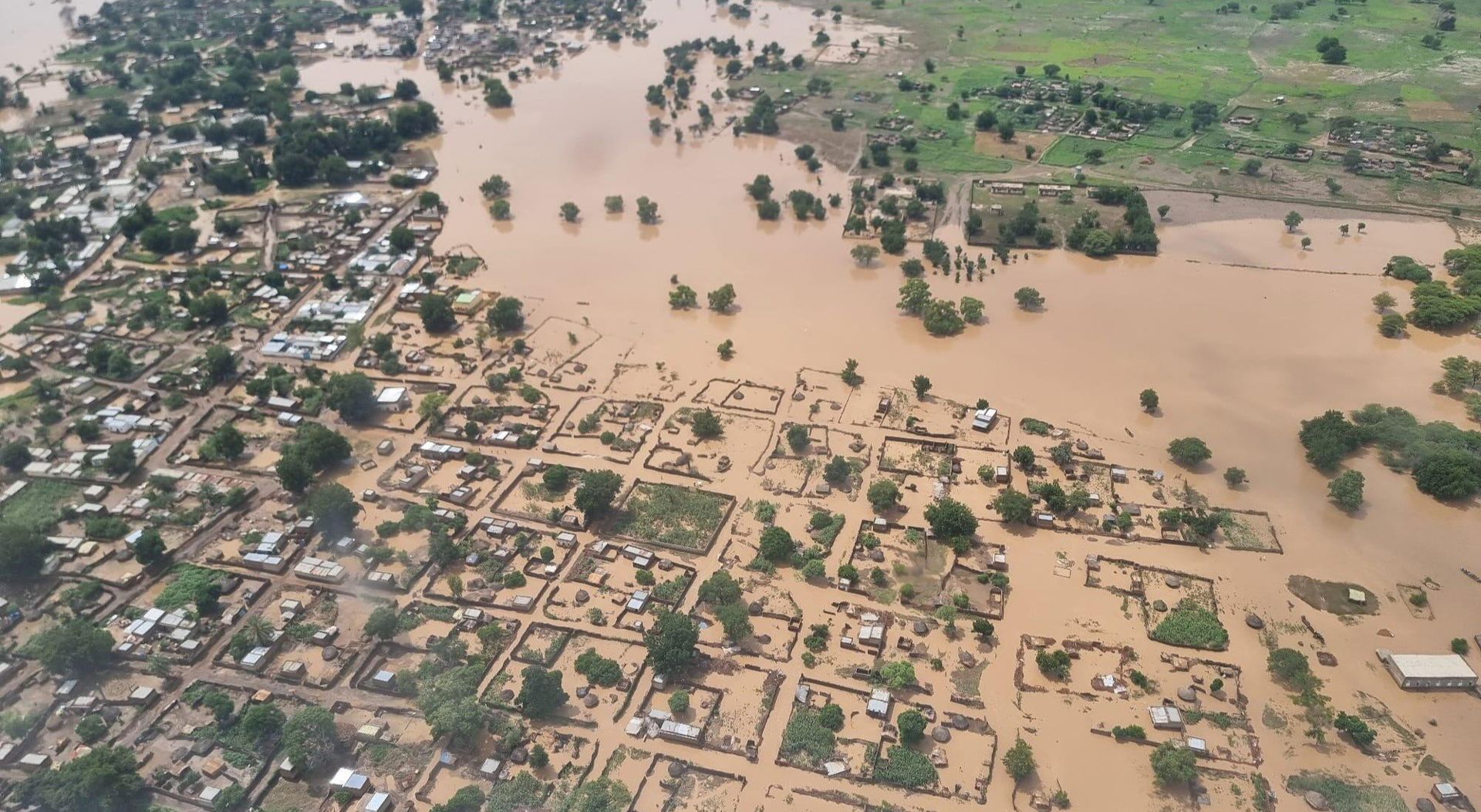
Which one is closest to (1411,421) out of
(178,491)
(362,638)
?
(362,638)

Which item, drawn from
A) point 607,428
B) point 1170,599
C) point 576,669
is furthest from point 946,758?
point 607,428

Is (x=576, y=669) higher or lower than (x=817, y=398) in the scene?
lower

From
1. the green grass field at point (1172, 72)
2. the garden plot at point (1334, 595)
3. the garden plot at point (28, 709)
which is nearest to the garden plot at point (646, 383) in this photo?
the garden plot at point (28, 709)

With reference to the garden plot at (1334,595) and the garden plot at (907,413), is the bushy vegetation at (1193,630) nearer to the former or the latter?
the garden plot at (1334,595)

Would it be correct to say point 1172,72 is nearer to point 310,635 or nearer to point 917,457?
point 917,457

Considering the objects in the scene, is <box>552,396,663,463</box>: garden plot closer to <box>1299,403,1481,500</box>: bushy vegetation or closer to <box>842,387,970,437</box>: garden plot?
<box>842,387,970,437</box>: garden plot
